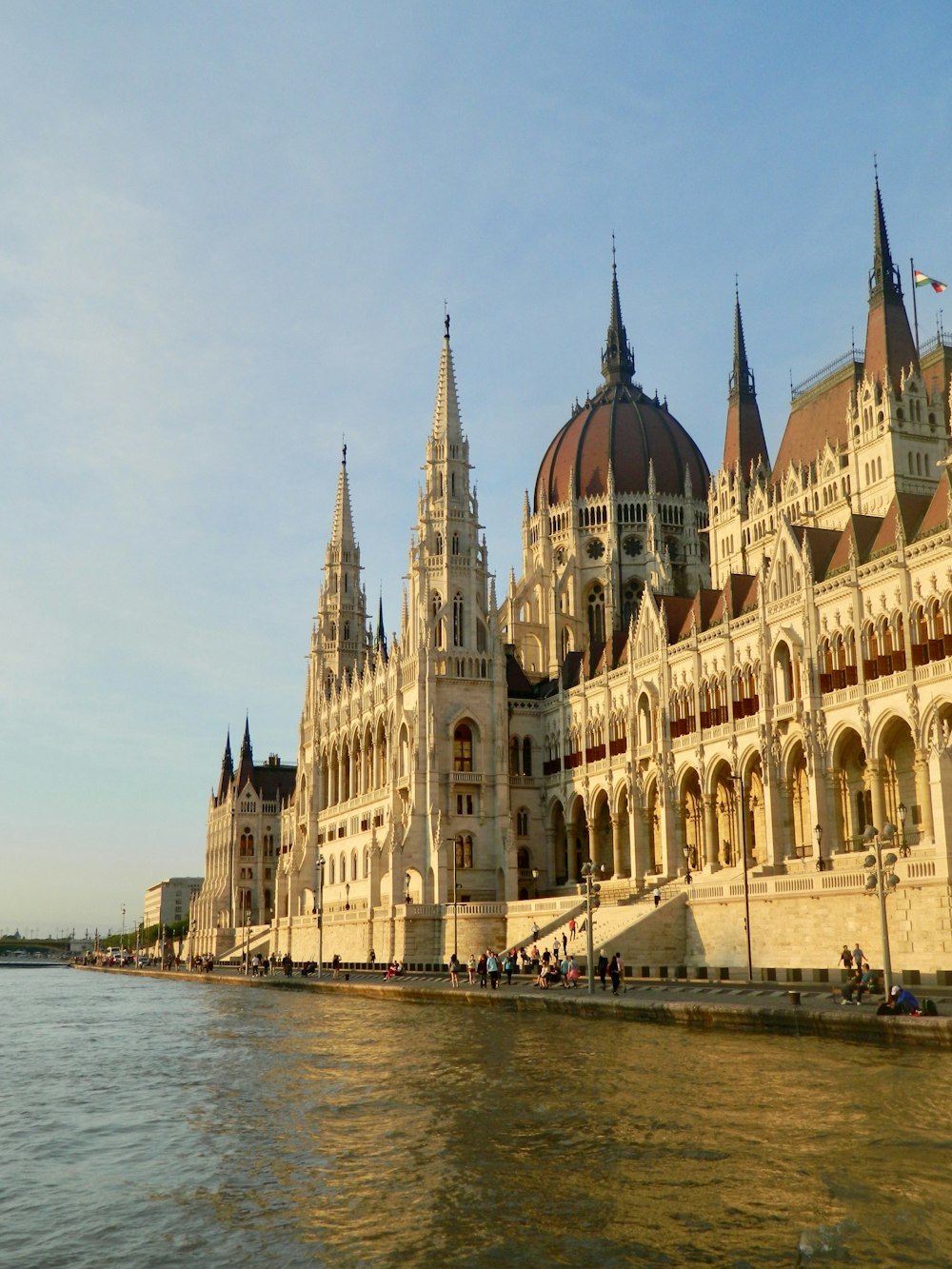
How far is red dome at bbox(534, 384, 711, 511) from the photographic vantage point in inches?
4045

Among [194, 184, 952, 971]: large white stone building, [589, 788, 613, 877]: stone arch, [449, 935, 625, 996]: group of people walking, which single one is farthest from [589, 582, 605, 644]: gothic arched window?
[449, 935, 625, 996]: group of people walking

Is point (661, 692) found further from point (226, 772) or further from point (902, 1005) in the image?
point (226, 772)

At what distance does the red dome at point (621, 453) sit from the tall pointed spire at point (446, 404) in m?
15.5

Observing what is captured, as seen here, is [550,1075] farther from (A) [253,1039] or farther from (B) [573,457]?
(B) [573,457]

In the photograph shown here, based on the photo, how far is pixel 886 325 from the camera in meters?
69.9

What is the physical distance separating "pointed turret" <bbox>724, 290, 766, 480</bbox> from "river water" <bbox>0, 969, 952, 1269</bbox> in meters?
55.8

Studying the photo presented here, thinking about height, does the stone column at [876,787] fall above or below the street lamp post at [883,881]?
above

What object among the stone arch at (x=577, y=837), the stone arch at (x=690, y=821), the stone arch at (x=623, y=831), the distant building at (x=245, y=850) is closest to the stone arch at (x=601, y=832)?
the stone arch at (x=623, y=831)

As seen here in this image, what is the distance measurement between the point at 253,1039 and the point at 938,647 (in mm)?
29873

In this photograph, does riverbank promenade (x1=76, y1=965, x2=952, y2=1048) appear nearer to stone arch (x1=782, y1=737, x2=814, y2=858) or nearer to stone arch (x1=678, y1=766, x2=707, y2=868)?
stone arch (x1=782, y1=737, x2=814, y2=858)

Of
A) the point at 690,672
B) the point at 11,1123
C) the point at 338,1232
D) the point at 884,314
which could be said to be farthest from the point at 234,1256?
the point at 884,314

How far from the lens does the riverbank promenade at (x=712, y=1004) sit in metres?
30.0

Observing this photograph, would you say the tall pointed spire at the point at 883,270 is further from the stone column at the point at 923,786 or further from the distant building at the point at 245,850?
the distant building at the point at 245,850

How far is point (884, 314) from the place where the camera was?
70125 mm
